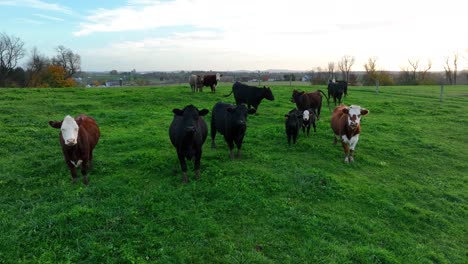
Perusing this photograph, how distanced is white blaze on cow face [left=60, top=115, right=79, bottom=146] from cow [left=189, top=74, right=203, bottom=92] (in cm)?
1622

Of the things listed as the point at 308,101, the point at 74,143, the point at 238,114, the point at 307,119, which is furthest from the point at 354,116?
the point at 74,143

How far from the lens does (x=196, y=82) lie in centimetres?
2298

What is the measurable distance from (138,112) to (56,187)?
8.77 meters

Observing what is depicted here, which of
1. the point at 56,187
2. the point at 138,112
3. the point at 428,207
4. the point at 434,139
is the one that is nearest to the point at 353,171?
the point at 428,207

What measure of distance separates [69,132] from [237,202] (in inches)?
147

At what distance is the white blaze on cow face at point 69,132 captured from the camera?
677 cm

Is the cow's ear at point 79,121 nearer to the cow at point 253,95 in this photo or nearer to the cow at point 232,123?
the cow at point 232,123

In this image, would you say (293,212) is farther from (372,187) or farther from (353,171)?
(353,171)

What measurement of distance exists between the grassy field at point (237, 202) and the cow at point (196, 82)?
36.2 ft

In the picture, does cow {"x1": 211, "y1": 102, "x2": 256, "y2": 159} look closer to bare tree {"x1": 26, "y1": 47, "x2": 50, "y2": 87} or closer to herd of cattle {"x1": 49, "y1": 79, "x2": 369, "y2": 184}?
herd of cattle {"x1": 49, "y1": 79, "x2": 369, "y2": 184}

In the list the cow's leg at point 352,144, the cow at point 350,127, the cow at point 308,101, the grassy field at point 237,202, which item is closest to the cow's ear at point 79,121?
the grassy field at point 237,202

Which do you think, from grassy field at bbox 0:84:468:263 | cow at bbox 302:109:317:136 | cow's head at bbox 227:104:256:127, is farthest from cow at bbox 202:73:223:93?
cow's head at bbox 227:104:256:127

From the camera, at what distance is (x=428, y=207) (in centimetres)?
756

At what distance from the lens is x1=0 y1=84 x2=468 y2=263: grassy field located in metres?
5.32
